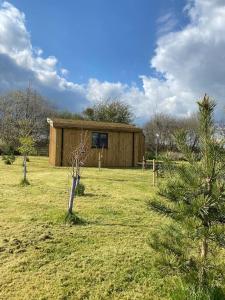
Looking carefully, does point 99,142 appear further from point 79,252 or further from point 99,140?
point 79,252

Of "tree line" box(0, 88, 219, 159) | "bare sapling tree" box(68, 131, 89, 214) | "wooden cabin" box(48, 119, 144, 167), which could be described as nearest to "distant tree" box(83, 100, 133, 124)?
"tree line" box(0, 88, 219, 159)

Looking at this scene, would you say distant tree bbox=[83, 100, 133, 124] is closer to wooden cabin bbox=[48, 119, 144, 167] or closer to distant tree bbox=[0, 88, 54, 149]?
distant tree bbox=[0, 88, 54, 149]

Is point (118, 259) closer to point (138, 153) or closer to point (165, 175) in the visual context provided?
point (165, 175)

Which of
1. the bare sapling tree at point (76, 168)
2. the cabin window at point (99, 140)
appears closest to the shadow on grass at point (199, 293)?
the bare sapling tree at point (76, 168)

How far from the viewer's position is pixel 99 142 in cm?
2056

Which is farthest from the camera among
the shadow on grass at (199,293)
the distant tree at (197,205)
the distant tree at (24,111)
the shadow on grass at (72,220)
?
the distant tree at (24,111)

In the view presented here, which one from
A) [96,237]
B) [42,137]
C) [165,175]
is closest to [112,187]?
[96,237]

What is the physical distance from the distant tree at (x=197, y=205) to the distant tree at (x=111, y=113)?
32974mm

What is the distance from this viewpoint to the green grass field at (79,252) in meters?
4.12

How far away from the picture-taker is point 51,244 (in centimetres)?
543

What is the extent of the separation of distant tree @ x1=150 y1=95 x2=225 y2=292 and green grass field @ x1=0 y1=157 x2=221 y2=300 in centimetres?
41

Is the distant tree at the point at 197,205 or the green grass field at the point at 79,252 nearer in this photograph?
the distant tree at the point at 197,205

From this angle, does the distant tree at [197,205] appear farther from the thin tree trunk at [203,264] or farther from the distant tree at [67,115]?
the distant tree at [67,115]

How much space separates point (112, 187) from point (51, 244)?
636 centimetres
